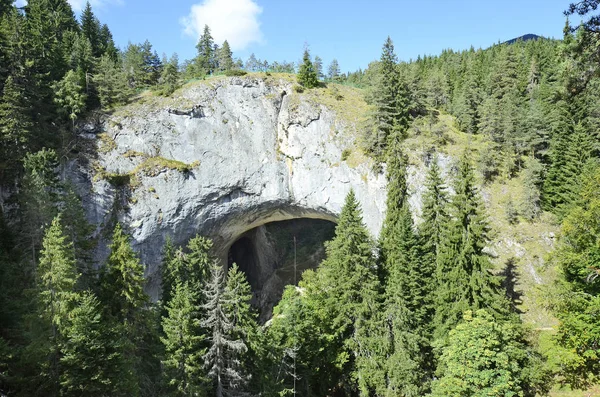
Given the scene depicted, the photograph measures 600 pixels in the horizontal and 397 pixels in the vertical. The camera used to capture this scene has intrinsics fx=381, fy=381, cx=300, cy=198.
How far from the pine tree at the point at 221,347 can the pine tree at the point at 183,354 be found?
560 millimetres

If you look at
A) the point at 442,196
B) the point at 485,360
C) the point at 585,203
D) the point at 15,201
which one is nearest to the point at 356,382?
the point at 485,360

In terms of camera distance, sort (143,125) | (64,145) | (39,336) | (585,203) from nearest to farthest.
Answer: (39,336), (585,203), (64,145), (143,125)

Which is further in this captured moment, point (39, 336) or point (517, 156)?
point (517, 156)

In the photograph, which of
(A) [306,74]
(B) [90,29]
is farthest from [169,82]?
(B) [90,29]

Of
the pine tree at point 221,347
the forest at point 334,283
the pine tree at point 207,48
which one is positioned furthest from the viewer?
the pine tree at point 207,48

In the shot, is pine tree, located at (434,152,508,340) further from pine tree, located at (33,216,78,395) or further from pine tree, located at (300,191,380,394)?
pine tree, located at (33,216,78,395)

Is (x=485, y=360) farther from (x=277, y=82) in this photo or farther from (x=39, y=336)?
(x=277, y=82)

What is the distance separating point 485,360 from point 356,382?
879 centimetres

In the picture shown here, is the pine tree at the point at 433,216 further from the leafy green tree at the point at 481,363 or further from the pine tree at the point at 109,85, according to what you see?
the pine tree at the point at 109,85

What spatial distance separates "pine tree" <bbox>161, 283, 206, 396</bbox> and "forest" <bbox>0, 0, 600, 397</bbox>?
84mm

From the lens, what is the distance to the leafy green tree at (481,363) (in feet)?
53.2

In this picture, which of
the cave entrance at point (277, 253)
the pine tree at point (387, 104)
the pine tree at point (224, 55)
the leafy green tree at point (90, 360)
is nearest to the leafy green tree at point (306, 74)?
the pine tree at point (387, 104)

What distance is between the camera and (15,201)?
27.9 metres

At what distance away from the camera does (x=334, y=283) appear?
24.5 meters
